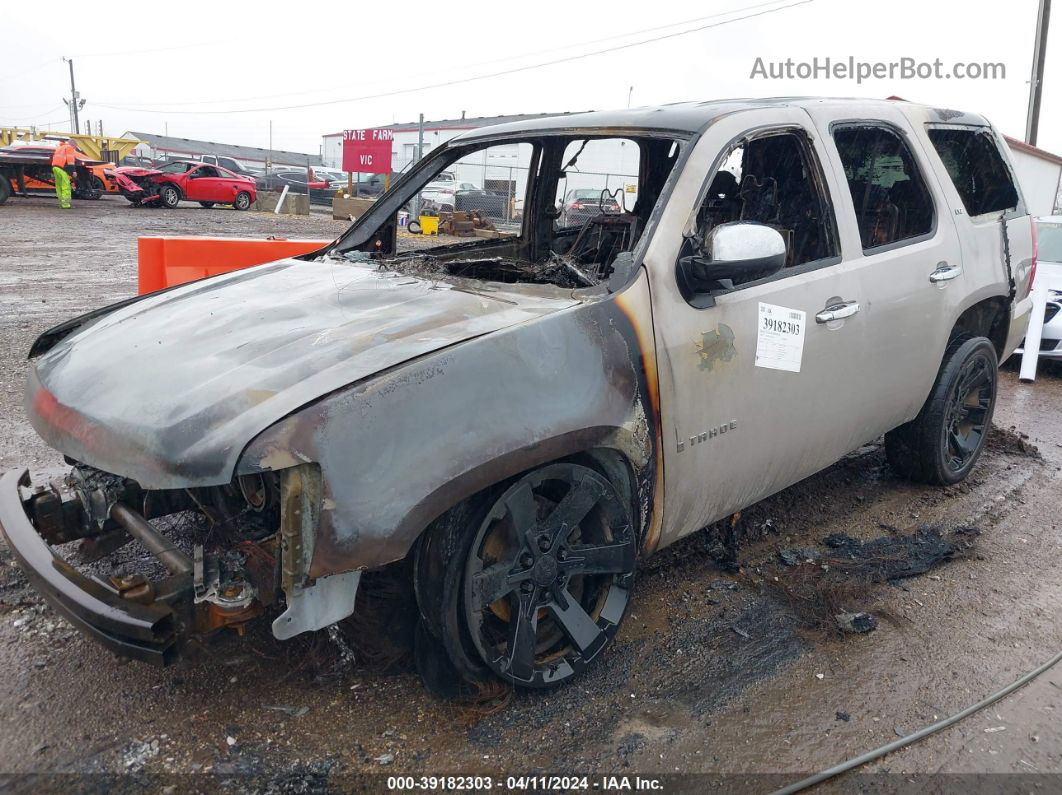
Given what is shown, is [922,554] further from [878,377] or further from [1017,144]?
[1017,144]

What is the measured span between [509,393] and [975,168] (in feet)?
11.3

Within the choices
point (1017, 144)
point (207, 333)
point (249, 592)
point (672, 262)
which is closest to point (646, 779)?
point (249, 592)

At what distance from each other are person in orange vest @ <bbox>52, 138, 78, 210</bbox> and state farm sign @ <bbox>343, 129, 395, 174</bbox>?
739 cm

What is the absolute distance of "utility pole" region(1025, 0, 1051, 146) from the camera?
69.2 ft

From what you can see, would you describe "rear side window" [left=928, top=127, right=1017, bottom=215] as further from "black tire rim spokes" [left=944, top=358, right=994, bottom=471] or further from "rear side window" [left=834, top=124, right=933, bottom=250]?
"black tire rim spokes" [left=944, top=358, right=994, bottom=471]

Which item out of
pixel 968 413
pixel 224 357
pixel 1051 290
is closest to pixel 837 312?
pixel 968 413

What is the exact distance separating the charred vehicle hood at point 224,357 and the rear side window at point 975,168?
262 cm

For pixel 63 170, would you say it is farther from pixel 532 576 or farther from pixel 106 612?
pixel 532 576

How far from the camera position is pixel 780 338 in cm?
309

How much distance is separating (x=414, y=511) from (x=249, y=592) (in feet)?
1.56

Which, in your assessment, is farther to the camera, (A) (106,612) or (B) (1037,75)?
(B) (1037,75)

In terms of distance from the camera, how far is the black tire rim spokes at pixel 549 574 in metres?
2.48

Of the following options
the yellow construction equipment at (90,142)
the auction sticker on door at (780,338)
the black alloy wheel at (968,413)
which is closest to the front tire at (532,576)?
the auction sticker on door at (780,338)

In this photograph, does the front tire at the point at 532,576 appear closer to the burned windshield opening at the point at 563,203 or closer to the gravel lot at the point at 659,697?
the gravel lot at the point at 659,697
